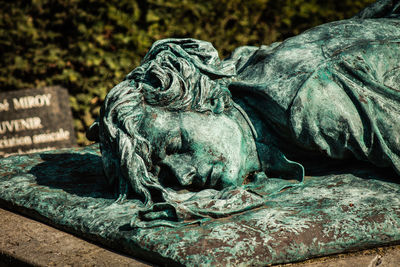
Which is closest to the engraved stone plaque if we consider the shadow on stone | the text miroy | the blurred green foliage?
the text miroy

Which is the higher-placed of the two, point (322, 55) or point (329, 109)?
point (322, 55)

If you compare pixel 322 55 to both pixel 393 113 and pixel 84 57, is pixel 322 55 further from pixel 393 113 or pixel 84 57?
pixel 84 57

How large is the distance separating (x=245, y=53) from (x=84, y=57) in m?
2.98

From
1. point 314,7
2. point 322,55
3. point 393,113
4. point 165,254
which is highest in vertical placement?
point 314,7

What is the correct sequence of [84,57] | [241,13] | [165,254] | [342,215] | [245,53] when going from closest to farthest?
[165,254]
[342,215]
[245,53]
[84,57]
[241,13]

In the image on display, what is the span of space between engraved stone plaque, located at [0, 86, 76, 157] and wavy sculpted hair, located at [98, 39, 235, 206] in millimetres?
3046

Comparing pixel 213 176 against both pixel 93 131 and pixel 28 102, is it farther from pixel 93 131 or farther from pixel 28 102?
pixel 28 102

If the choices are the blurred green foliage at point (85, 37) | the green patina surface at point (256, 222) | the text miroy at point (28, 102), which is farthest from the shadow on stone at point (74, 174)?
the blurred green foliage at point (85, 37)

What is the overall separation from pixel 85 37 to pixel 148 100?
11.3 ft

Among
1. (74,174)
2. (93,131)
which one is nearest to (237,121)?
(93,131)

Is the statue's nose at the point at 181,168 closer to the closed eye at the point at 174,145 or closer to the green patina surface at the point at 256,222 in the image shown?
the closed eye at the point at 174,145

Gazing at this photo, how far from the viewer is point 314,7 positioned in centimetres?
680

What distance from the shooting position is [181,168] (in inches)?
110

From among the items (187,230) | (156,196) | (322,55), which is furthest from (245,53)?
(187,230)
